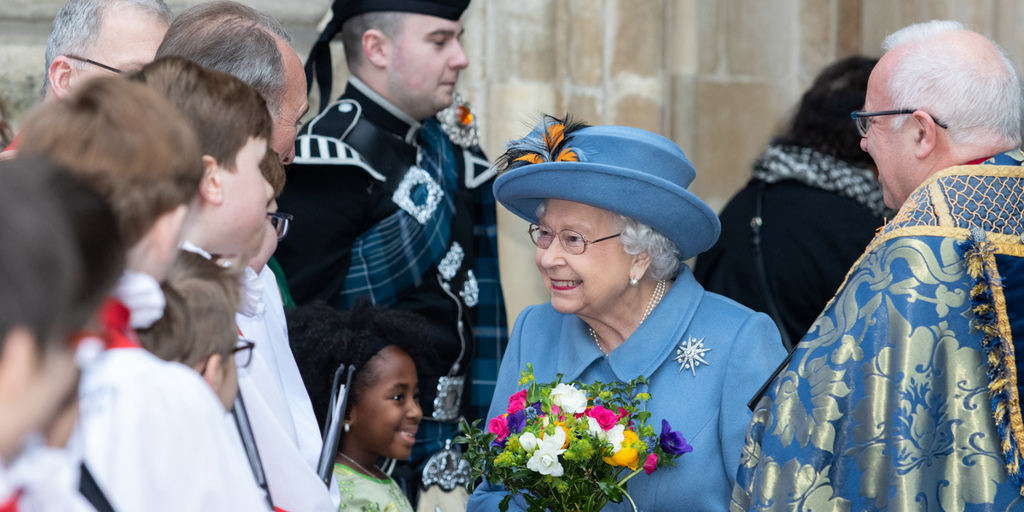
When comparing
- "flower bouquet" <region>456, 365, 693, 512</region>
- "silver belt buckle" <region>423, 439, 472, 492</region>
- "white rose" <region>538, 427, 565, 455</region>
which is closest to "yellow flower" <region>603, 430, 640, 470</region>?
"flower bouquet" <region>456, 365, 693, 512</region>

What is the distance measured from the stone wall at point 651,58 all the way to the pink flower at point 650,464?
1918mm

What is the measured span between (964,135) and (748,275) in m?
1.51

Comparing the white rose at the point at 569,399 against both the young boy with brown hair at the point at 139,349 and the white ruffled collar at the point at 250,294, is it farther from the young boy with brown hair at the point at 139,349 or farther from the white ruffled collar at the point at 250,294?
the young boy with brown hair at the point at 139,349

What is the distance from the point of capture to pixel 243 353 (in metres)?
1.77

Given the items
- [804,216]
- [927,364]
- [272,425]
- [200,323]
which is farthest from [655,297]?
[200,323]

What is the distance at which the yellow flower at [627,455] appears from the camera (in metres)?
2.22

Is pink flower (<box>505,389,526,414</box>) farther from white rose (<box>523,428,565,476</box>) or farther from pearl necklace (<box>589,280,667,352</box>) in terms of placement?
pearl necklace (<box>589,280,667,352</box>)

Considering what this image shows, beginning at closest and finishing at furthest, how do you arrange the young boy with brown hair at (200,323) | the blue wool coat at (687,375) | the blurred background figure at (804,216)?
the young boy with brown hair at (200,323), the blue wool coat at (687,375), the blurred background figure at (804,216)

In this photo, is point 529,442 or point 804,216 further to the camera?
point 804,216

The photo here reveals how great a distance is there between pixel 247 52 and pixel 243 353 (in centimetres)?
78

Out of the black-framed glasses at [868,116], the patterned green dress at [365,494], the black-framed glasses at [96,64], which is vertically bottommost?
the patterned green dress at [365,494]

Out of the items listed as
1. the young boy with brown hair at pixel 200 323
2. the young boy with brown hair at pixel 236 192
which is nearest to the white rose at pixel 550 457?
the young boy with brown hair at pixel 236 192

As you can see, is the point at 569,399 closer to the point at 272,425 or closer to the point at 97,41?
the point at 272,425

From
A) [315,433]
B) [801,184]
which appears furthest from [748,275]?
[315,433]
